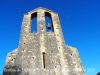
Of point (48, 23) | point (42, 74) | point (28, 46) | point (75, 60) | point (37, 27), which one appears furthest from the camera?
point (48, 23)

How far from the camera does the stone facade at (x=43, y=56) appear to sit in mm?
9602

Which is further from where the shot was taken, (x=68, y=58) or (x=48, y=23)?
(x=48, y=23)

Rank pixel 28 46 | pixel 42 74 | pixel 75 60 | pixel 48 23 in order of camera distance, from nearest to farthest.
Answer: pixel 42 74 → pixel 75 60 → pixel 28 46 → pixel 48 23

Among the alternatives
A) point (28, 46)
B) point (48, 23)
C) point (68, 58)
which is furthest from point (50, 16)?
point (68, 58)

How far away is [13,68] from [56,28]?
17.1 ft

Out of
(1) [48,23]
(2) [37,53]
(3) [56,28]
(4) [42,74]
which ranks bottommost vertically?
(4) [42,74]

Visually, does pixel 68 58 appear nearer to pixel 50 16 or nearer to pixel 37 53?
pixel 37 53

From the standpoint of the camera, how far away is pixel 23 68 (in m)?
9.64

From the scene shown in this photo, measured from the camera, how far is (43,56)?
414 inches

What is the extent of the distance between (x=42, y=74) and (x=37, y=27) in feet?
15.3

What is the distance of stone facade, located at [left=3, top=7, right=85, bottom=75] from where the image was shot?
9.60 meters

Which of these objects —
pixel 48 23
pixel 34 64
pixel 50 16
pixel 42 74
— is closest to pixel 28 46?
pixel 34 64

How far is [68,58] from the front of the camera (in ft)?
34.1

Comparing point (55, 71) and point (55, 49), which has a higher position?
point (55, 49)
